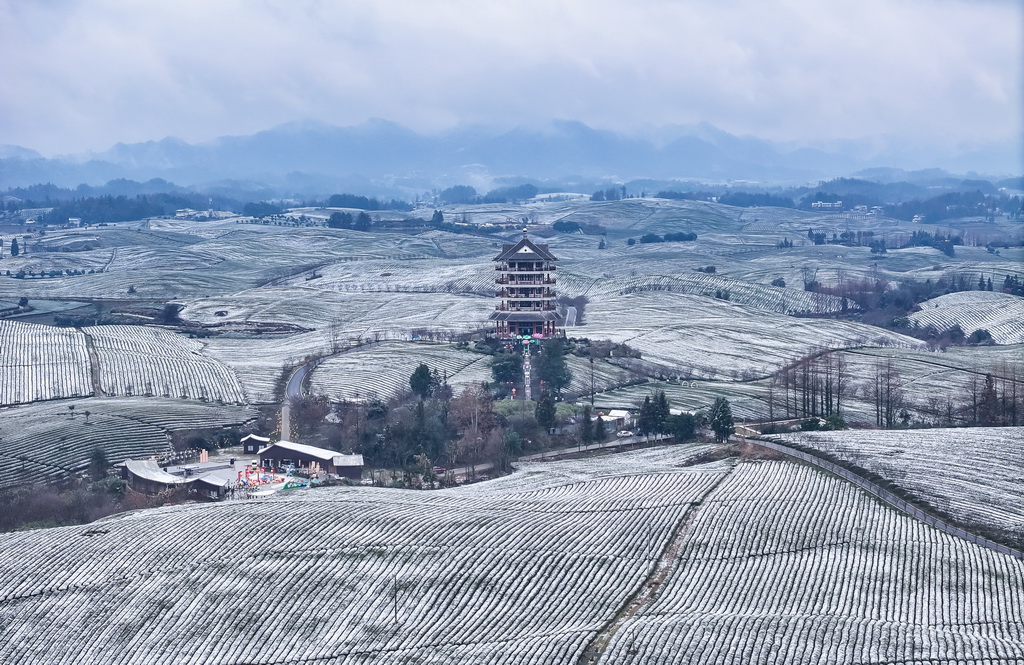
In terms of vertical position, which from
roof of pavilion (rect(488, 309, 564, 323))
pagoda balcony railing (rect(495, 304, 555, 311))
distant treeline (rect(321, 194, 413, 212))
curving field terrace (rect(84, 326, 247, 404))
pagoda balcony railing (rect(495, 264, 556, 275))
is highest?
distant treeline (rect(321, 194, 413, 212))

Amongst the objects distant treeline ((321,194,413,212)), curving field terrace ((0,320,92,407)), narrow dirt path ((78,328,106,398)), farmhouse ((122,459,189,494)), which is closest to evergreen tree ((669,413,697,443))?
farmhouse ((122,459,189,494))

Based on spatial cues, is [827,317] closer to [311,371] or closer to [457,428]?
[311,371]

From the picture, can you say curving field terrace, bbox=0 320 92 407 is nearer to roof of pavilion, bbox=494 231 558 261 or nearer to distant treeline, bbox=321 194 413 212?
roof of pavilion, bbox=494 231 558 261

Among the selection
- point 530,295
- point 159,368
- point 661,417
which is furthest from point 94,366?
point 661,417

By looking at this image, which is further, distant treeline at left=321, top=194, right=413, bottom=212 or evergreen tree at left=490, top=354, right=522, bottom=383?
distant treeline at left=321, top=194, right=413, bottom=212

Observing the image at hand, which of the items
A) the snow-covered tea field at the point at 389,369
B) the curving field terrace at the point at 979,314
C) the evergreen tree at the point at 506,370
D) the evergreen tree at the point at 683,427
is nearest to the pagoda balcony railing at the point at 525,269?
the snow-covered tea field at the point at 389,369

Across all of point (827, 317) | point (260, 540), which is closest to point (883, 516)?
point (260, 540)
